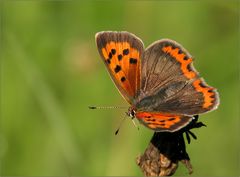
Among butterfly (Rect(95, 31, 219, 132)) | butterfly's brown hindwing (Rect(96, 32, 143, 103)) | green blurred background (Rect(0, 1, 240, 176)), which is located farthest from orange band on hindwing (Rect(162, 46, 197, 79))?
green blurred background (Rect(0, 1, 240, 176))

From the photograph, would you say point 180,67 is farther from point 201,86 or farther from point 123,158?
point 123,158

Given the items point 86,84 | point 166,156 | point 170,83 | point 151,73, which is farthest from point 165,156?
point 86,84

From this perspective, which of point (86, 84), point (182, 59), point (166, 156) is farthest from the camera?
point (86, 84)

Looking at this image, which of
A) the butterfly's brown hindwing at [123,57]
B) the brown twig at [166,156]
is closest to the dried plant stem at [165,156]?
the brown twig at [166,156]

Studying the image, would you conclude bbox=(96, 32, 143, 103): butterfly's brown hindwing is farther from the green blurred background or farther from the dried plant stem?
the green blurred background

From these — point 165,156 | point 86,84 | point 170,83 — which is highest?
point 170,83

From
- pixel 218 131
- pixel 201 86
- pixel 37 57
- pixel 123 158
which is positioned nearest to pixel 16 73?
pixel 37 57

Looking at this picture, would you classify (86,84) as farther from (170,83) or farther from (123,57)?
(170,83)
